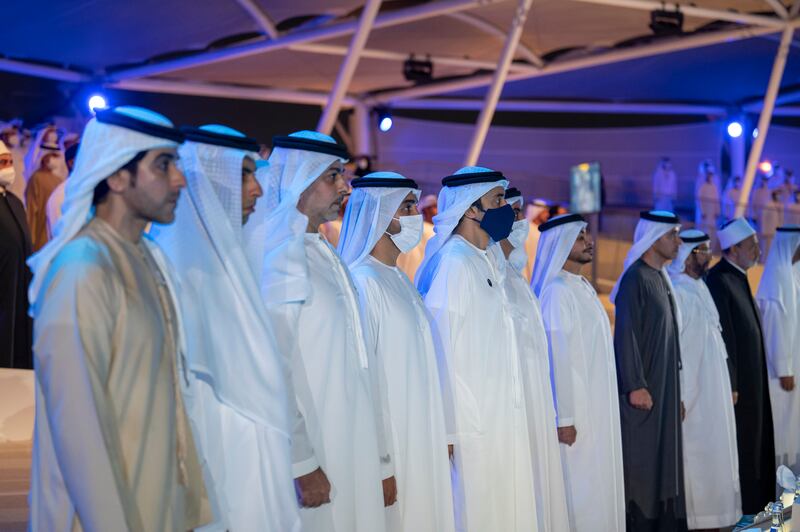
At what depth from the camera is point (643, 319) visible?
6.51 m

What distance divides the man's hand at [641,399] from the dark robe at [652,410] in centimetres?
3

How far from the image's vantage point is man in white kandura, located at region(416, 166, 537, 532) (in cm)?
497

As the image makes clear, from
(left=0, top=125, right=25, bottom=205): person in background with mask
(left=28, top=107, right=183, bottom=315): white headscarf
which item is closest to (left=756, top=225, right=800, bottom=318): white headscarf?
(left=28, top=107, right=183, bottom=315): white headscarf

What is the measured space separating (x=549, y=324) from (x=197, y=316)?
3.20 meters

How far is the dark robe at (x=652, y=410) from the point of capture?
249 inches

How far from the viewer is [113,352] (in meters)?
2.85

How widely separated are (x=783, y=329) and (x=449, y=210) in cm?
428

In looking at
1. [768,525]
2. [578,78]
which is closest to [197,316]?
[768,525]

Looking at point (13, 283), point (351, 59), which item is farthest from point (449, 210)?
point (351, 59)

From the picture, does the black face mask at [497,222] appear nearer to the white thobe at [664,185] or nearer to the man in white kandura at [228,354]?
the man in white kandura at [228,354]

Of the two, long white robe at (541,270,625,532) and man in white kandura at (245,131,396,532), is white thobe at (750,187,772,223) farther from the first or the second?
man in white kandura at (245,131,396,532)

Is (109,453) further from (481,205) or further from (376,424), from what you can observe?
(481,205)

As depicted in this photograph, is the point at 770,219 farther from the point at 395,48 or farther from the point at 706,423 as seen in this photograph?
the point at 706,423

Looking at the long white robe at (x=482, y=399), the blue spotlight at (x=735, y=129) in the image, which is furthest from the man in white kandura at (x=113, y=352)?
the blue spotlight at (x=735, y=129)
